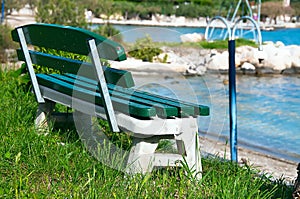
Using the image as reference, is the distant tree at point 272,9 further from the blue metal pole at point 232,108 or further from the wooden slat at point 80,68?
the wooden slat at point 80,68

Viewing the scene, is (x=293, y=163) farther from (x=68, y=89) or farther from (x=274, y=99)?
(x=274, y=99)

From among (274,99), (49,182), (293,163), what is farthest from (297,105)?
(49,182)

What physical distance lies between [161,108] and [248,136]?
457 centimetres

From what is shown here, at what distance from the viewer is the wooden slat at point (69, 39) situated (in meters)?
2.97

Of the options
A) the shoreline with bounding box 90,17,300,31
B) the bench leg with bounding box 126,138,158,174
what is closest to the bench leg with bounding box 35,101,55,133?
the bench leg with bounding box 126,138,158,174

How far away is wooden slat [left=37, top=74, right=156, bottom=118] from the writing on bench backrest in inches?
4.0

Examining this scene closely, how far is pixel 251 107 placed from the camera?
33.0 ft

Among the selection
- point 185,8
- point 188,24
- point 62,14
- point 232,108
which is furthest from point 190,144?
point 185,8

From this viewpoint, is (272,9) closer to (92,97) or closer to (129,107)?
(92,97)

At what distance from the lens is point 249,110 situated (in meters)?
9.68

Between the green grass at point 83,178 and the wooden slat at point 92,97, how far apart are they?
31cm

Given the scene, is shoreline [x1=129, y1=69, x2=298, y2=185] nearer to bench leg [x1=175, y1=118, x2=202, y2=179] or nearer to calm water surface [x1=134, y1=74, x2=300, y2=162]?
calm water surface [x1=134, y1=74, x2=300, y2=162]

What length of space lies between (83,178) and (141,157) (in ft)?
1.06

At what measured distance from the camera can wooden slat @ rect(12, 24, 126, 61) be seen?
9.76 ft
